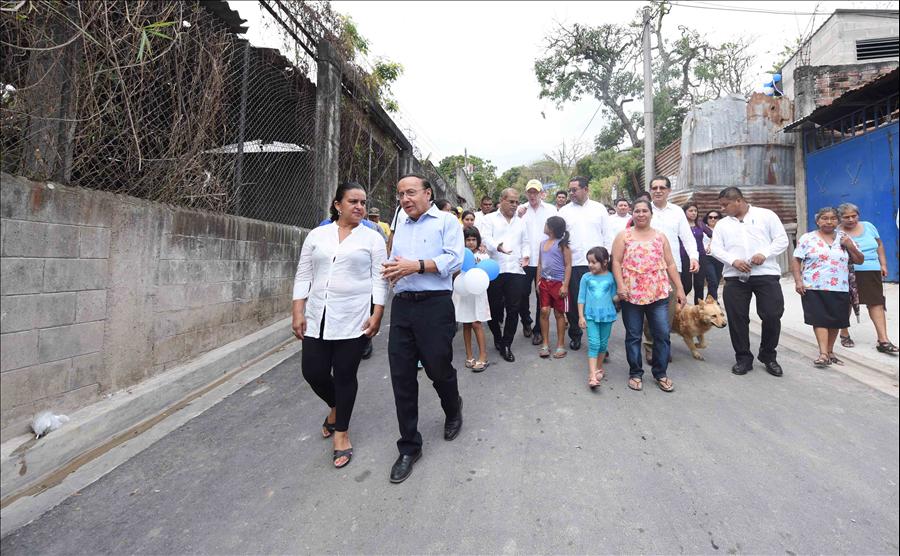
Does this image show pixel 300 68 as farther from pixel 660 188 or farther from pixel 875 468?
pixel 875 468

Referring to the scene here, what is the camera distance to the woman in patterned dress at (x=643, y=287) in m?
3.55

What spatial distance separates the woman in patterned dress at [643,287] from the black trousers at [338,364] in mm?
2392

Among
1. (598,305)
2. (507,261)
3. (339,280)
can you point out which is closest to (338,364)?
(339,280)

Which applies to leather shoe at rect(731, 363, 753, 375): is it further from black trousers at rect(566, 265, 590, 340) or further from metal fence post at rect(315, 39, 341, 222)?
metal fence post at rect(315, 39, 341, 222)

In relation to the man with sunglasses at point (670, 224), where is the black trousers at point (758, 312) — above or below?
below

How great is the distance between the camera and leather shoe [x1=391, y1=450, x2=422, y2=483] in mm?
2287

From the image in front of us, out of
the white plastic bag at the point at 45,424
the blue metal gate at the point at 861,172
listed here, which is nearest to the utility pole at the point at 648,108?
the blue metal gate at the point at 861,172

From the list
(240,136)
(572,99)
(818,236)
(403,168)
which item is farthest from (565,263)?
(572,99)

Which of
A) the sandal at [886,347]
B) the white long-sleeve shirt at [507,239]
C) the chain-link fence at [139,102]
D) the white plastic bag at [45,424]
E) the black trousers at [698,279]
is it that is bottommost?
the white plastic bag at [45,424]

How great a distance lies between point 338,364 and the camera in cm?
253

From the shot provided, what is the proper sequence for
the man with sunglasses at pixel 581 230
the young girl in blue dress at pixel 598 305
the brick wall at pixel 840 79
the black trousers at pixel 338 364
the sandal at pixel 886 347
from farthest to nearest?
the brick wall at pixel 840 79 < the man with sunglasses at pixel 581 230 < the sandal at pixel 886 347 < the young girl in blue dress at pixel 598 305 < the black trousers at pixel 338 364

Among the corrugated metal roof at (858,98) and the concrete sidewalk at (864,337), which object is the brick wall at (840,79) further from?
the concrete sidewalk at (864,337)

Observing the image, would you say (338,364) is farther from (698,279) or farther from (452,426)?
(698,279)

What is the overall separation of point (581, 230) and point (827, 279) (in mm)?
2402
